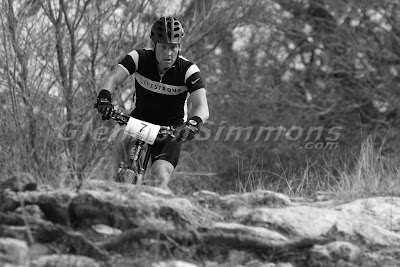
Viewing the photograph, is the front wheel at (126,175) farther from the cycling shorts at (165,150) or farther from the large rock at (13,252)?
the large rock at (13,252)

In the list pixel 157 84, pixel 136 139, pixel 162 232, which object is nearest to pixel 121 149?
pixel 136 139

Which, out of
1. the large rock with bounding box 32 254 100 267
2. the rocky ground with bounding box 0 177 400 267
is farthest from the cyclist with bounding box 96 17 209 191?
the large rock with bounding box 32 254 100 267

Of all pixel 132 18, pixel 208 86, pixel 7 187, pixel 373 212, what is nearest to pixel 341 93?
pixel 208 86

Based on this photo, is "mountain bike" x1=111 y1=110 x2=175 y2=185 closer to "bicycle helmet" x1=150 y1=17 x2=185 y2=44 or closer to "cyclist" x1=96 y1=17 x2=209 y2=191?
"cyclist" x1=96 y1=17 x2=209 y2=191

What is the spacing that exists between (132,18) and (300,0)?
416 inches

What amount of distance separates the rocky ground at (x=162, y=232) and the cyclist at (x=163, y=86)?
44.8 inches

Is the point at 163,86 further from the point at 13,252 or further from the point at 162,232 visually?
the point at 13,252

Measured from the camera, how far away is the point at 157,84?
714cm

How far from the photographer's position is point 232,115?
22.0 metres

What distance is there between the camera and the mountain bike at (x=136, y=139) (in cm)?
651

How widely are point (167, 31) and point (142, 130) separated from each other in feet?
2.78

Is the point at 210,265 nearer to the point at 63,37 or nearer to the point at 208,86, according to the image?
the point at 63,37

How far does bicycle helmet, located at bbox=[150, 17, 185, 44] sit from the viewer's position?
682 cm

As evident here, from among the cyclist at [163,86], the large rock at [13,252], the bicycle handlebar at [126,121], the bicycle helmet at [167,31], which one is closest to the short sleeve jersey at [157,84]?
the cyclist at [163,86]
